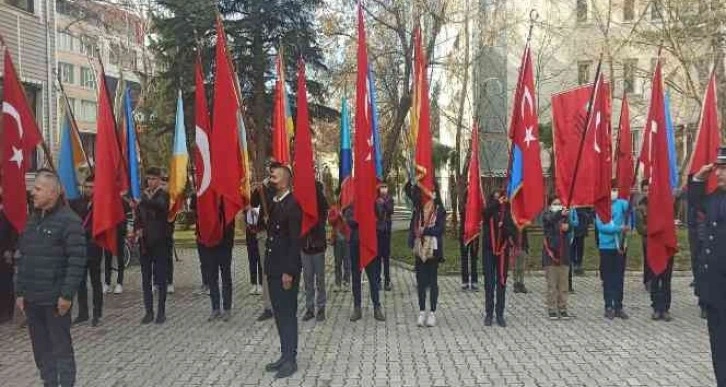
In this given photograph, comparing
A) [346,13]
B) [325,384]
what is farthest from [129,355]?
[346,13]

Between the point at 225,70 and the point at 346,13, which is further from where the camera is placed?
the point at 346,13

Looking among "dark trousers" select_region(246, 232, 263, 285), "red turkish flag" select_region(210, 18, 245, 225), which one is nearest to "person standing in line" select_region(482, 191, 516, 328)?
"red turkish flag" select_region(210, 18, 245, 225)

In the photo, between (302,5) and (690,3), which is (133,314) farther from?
(690,3)

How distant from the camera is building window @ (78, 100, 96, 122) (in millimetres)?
76906

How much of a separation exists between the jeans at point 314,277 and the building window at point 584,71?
26447 mm

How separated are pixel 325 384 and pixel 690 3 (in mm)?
21196

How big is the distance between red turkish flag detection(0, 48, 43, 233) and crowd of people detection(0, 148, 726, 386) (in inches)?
36.6

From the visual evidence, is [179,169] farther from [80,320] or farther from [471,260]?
[471,260]

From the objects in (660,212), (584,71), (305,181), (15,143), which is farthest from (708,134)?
(584,71)

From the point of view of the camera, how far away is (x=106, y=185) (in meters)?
8.59

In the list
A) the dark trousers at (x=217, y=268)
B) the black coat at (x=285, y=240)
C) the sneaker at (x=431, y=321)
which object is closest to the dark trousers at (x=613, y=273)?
the sneaker at (x=431, y=321)

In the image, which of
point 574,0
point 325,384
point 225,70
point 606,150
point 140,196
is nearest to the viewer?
point 325,384

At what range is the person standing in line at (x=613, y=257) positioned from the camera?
396 inches

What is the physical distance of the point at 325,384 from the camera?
6.79 m
